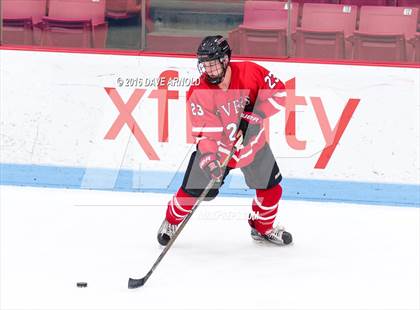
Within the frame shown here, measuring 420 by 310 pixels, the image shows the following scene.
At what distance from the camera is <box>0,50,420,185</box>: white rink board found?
5324 mm

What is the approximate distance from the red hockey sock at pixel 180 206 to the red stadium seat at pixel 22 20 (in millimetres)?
1641

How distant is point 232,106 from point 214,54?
302 mm

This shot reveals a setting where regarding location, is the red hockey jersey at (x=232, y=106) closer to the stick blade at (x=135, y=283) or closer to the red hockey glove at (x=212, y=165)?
the red hockey glove at (x=212, y=165)

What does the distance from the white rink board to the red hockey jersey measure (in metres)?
1.00

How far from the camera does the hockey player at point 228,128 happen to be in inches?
168

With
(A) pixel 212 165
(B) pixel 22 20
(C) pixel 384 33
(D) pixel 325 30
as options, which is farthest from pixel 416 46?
(B) pixel 22 20

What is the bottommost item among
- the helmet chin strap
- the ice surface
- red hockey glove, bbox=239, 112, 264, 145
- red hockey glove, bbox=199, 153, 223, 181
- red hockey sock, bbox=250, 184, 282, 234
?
the ice surface

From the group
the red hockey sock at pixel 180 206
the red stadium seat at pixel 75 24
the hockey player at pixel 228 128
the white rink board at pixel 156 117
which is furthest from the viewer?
the red stadium seat at pixel 75 24

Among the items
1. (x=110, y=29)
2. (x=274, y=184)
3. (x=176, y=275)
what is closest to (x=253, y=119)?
(x=274, y=184)

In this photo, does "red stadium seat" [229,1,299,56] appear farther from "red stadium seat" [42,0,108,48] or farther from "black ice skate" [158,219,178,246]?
"black ice skate" [158,219,178,246]

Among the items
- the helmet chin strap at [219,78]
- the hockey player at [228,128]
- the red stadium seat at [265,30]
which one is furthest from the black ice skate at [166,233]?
the red stadium seat at [265,30]

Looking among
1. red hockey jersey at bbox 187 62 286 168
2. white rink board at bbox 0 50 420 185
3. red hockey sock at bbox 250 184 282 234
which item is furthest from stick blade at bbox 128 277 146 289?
white rink board at bbox 0 50 420 185

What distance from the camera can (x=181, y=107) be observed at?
5453 millimetres

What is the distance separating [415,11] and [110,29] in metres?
1.72
